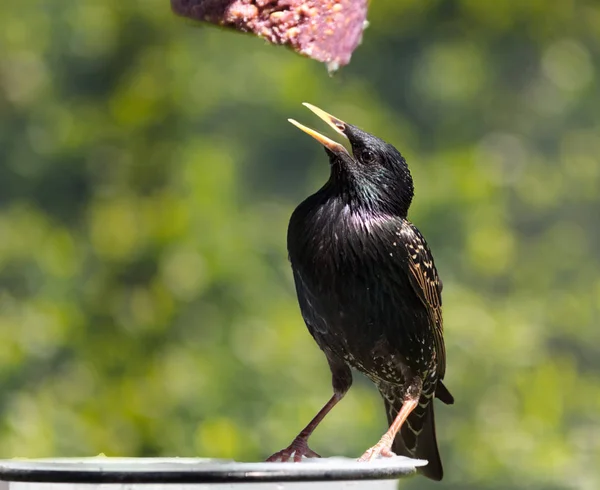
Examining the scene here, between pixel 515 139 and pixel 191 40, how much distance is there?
1.88m

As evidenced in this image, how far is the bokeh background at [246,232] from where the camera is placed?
18.5ft

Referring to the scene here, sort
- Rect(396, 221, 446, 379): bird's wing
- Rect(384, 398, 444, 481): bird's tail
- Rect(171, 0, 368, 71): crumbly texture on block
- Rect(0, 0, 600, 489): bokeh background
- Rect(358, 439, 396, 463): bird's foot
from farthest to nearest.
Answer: Rect(0, 0, 600, 489): bokeh background → Rect(384, 398, 444, 481): bird's tail → Rect(396, 221, 446, 379): bird's wing → Rect(358, 439, 396, 463): bird's foot → Rect(171, 0, 368, 71): crumbly texture on block

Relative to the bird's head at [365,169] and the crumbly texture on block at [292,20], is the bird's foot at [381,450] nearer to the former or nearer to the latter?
the bird's head at [365,169]

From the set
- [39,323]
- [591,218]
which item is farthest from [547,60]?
[39,323]

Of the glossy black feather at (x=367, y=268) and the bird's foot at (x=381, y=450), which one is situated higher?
the glossy black feather at (x=367, y=268)

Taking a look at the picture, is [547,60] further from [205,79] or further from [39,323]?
[39,323]

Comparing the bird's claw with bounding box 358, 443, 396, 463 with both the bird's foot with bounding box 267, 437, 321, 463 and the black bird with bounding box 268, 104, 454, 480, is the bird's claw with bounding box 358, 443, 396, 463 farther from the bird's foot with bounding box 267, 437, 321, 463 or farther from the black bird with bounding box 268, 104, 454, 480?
the bird's foot with bounding box 267, 437, 321, 463

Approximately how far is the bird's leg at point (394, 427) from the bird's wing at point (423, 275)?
0.11m

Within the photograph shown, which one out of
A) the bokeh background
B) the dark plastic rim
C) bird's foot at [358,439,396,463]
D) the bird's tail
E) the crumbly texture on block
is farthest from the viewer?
the bokeh background

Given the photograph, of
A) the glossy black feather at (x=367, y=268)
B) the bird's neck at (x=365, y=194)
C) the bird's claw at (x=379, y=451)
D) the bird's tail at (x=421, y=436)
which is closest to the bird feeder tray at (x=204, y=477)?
the bird's claw at (x=379, y=451)

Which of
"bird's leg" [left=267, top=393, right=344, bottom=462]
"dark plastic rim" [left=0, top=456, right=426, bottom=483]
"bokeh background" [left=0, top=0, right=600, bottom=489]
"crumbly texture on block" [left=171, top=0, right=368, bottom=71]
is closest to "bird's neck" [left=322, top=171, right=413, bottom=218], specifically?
"crumbly texture on block" [left=171, top=0, right=368, bottom=71]

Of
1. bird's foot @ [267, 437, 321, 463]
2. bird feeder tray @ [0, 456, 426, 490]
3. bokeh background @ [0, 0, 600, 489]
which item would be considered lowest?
bokeh background @ [0, 0, 600, 489]

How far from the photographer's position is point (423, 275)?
7.34 feet

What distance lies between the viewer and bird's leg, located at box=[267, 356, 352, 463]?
2.12 meters
